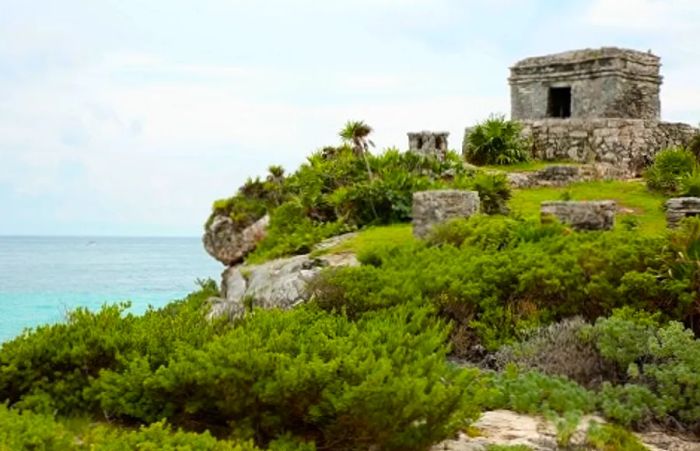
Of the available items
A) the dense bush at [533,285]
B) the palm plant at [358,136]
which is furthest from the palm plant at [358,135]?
the dense bush at [533,285]

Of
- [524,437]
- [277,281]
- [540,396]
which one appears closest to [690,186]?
[277,281]

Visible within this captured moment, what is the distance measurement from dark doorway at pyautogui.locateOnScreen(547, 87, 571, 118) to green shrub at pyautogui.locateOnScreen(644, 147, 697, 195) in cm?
681

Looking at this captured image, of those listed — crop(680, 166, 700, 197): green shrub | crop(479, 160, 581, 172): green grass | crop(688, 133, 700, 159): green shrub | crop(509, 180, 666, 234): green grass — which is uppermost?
crop(688, 133, 700, 159): green shrub

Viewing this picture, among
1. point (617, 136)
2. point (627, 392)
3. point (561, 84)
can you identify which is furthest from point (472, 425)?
point (561, 84)

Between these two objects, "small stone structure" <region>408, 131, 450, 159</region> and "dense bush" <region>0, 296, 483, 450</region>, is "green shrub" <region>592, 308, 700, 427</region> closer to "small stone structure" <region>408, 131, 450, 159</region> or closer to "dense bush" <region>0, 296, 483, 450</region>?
"dense bush" <region>0, 296, 483, 450</region>

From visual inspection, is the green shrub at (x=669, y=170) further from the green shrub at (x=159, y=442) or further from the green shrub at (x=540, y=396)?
the green shrub at (x=159, y=442)

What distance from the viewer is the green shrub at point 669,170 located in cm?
1970

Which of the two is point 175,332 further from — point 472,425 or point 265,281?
point 265,281

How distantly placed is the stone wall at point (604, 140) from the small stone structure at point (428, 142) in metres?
2.50

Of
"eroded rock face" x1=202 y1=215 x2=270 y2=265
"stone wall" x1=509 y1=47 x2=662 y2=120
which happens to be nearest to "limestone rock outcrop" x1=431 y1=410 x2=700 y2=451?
"eroded rock face" x1=202 y1=215 x2=270 y2=265

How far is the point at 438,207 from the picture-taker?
49.6ft

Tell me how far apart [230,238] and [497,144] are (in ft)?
22.8

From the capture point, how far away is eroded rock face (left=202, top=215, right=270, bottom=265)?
2258cm

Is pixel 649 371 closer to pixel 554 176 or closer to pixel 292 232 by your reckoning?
pixel 292 232
